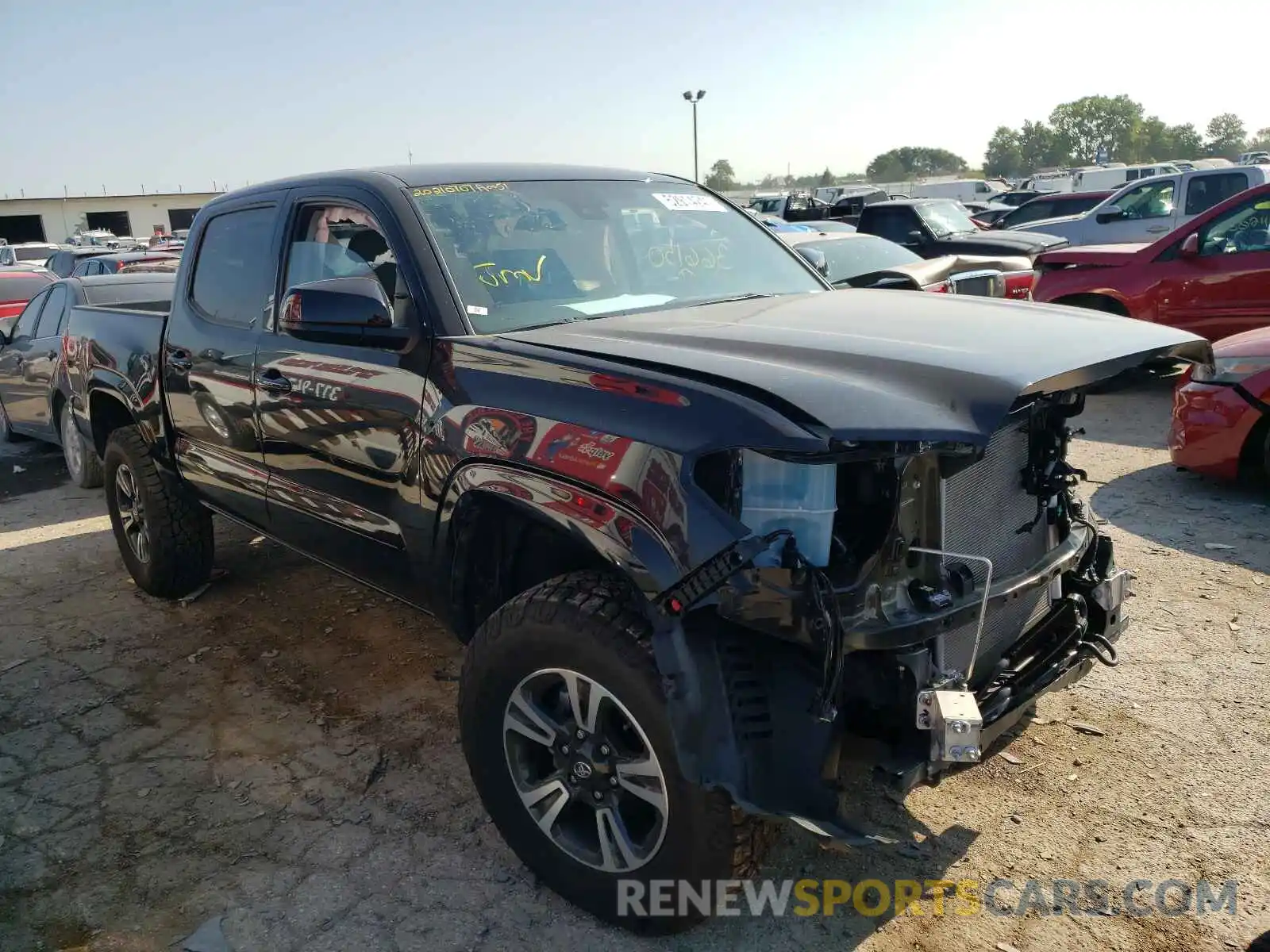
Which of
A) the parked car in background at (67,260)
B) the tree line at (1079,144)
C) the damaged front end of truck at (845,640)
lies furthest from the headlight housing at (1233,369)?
the tree line at (1079,144)

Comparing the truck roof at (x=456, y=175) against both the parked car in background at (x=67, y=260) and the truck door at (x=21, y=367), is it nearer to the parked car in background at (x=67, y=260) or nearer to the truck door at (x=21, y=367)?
the truck door at (x=21, y=367)

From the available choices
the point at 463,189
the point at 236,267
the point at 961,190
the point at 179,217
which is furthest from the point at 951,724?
the point at 179,217

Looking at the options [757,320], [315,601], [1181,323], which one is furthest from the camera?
[1181,323]

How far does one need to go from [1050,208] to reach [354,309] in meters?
18.6

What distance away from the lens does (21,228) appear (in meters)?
60.8

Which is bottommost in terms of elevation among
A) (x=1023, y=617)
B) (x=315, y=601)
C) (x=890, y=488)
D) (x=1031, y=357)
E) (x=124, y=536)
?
(x=315, y=601)

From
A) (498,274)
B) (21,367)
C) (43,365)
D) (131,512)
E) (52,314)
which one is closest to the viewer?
(498,274)

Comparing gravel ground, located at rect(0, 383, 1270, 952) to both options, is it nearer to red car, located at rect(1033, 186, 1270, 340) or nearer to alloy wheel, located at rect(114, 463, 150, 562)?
alloy wheel, located at rect(114, 463, 150, 562)

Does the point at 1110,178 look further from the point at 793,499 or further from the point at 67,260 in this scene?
the point at 793,499

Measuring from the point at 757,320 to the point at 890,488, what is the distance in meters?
0.91

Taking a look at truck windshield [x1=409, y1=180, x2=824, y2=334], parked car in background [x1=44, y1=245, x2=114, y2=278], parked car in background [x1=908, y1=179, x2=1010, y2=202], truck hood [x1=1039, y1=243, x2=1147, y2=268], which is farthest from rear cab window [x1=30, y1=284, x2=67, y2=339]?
parked car in background [x1=908, y1=179, x2=1010, y2=202]

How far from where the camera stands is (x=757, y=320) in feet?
Result: 9.95

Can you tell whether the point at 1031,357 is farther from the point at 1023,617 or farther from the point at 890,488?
the point at 1023,617

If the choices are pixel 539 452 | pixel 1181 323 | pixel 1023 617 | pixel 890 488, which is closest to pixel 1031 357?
pixel 890 488
